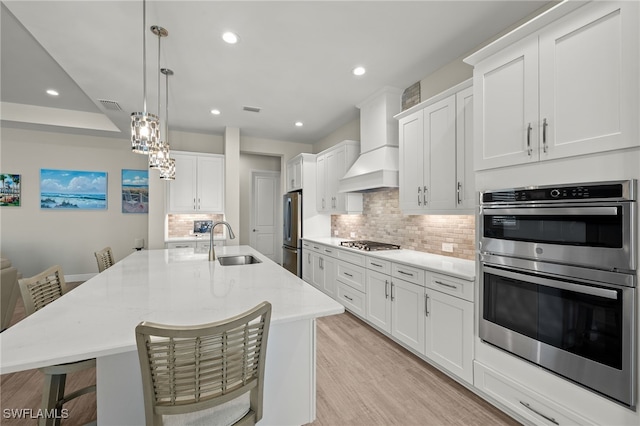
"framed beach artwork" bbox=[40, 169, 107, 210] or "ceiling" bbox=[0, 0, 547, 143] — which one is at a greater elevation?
"ceiling" bbox=[0, 0, 547, 143]

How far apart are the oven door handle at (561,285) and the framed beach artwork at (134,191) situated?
6.18 meters

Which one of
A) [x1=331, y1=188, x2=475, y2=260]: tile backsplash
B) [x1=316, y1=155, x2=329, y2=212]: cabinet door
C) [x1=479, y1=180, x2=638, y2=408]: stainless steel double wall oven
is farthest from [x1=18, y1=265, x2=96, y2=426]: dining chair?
[x1=316, y1=155, x2=329, y2=212]: cabinet door

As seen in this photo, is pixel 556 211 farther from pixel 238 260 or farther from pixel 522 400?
pixel 238 260

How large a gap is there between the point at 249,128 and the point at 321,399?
4366 mm

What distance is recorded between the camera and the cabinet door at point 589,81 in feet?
4.30

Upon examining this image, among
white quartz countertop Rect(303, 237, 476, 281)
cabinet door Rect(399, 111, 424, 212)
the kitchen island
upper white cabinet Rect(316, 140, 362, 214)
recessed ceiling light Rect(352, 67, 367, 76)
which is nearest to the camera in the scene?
the kitchen island

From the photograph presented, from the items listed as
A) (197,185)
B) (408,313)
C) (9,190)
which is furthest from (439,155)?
(9,190)

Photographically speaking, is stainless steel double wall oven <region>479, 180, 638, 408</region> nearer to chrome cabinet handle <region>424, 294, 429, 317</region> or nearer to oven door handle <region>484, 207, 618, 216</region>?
oven door handle <region>484, 207, 618, 216</region>

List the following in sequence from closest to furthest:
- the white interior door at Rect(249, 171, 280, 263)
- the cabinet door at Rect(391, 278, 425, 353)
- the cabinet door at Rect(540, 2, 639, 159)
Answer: the cabinet door at Rect(540, 2, 639, 159) → the cabinet door at Rect(391, 278, 425, 353) → the white interior door at Rect(249, 171, 280, 263)

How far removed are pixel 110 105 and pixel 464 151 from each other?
4.61m

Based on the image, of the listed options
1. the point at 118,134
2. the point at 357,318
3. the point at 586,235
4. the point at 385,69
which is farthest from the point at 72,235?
the point at 586,235

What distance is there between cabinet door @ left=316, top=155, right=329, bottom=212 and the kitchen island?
2877 mm

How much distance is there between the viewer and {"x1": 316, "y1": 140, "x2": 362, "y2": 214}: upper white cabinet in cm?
429

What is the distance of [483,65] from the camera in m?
1.95
